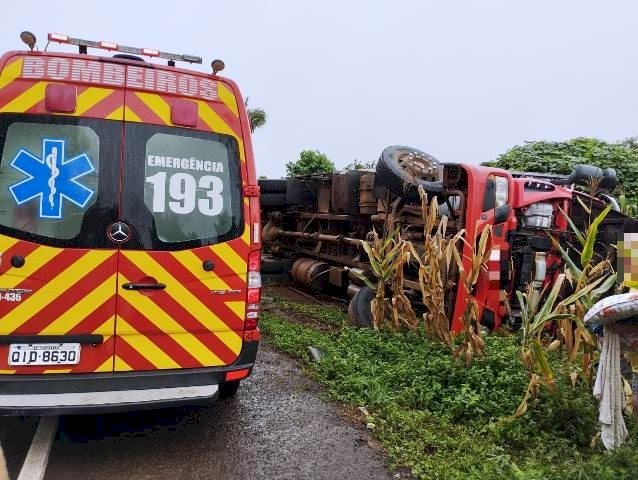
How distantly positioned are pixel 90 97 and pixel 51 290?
1188mm

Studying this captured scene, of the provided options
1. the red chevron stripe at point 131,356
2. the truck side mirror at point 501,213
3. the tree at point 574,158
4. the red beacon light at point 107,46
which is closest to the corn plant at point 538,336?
the truck side mirror at point 501,213

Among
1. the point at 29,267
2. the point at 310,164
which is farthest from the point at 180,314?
the point at 310,164

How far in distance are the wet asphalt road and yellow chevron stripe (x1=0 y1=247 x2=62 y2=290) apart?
40.2 inches

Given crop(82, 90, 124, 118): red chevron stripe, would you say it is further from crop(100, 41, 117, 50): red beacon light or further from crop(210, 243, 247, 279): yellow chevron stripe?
crop(210, 243, 247, 279): yellow chevron stripe

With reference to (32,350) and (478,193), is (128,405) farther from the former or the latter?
(478,193)

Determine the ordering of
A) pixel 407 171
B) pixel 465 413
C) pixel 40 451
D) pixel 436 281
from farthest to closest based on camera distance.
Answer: pixel 407 171 → pixel 436 281 → pixel 465 413 → pixel 40 451

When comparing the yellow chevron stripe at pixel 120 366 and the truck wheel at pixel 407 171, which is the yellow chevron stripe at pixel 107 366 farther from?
the truck wheel at pixel 407 171

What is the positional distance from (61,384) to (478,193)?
13.9ft

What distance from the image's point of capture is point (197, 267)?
3676 mm

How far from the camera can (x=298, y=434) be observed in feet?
13.2

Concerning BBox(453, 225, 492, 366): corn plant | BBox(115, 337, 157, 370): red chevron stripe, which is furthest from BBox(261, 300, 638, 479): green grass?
BBox(115, 337, 157, 370): red chevron stripe

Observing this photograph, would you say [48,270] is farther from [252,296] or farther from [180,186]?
[252,296]

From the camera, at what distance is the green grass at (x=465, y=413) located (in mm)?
3332

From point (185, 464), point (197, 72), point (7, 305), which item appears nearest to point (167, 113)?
point (197, 72)
